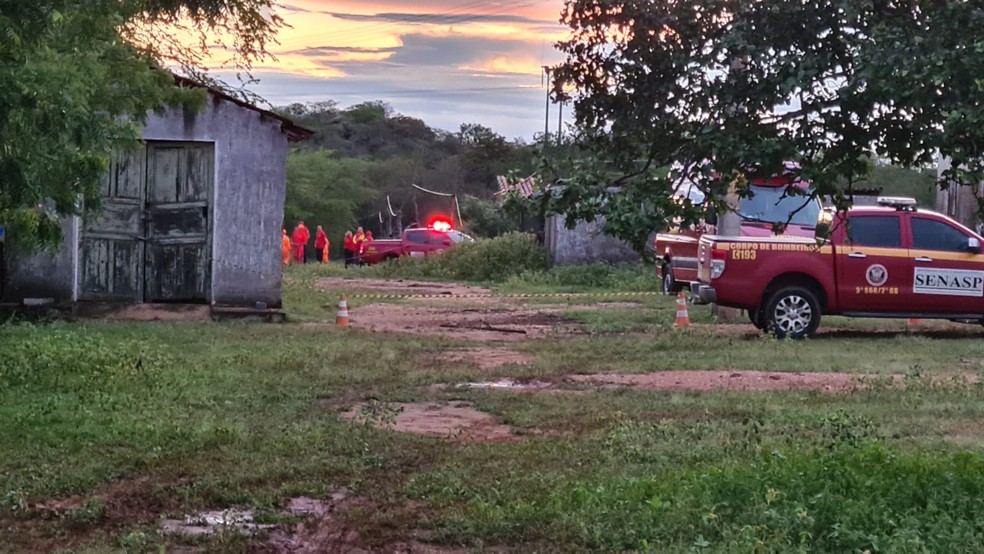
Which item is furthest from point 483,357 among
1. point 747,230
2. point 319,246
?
point 319,246

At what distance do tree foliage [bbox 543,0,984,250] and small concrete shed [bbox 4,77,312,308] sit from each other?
37.3 ft

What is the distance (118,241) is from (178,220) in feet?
2.79

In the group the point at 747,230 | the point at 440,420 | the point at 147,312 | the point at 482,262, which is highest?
the point at 747,230

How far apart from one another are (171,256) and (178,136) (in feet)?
5.45

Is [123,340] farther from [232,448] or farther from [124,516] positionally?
[124,516]

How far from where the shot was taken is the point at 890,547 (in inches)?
252

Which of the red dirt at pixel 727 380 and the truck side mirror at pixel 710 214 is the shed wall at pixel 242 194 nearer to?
the red dirt at pixel 727 380

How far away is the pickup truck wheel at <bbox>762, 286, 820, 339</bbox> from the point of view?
56.4 ft

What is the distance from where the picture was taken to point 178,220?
1833 cm

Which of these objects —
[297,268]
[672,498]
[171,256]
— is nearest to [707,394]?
[672,498]

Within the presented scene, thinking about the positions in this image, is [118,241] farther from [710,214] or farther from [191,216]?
[710,214]

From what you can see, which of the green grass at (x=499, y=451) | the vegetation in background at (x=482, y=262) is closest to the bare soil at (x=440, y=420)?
the green grass at (x=499, y=451)

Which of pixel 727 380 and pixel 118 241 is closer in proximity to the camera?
pixel 727 380

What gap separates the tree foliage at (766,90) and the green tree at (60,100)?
3247 millimetres
